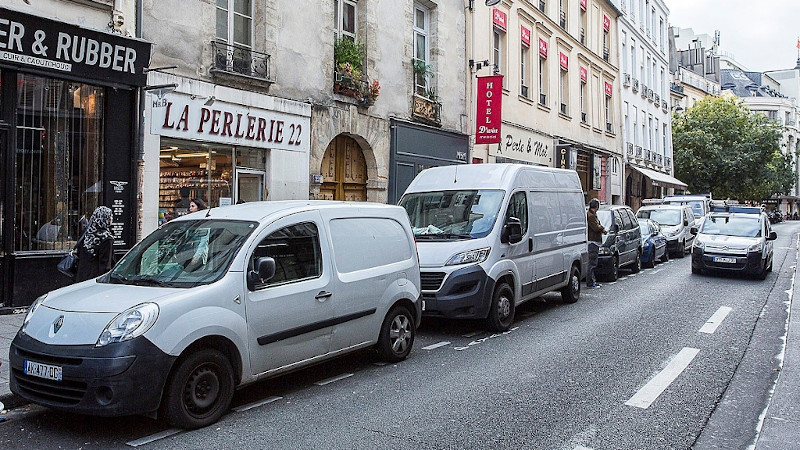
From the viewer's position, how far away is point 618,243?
15.1 metres

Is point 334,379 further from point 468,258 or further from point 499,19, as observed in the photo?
point 499,19

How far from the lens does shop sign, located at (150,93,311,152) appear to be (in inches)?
430

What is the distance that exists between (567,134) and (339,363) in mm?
22899

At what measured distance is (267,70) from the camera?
1284cm

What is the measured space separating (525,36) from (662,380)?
19.4 meters

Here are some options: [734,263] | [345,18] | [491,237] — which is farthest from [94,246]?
[734,263]

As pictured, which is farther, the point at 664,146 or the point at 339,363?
the point at 664,146

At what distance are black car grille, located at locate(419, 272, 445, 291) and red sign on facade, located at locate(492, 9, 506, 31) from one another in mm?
14925

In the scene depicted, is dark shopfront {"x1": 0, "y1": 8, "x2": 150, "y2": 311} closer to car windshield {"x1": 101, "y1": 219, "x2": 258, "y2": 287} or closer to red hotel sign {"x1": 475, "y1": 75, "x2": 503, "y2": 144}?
car windshield {"x1": 101, "y1": 219, "x2": 258, "y2": 287}

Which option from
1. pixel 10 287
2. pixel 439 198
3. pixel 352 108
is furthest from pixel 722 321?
pixel 10 287

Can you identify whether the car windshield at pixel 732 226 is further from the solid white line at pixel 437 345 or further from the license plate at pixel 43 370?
the license plate at pixel 43 370

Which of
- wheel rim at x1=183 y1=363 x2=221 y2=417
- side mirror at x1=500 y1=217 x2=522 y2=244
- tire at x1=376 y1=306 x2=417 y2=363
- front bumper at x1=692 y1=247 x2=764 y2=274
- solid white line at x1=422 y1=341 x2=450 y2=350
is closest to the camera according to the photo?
wheel rim at x1=183 y1=363 x2=221 y2=417

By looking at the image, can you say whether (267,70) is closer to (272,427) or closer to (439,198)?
(439,198)

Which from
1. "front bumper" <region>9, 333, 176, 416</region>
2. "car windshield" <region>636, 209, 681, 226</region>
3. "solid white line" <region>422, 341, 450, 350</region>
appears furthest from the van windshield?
"car windshield" <region>636, 209, 681, 226</region>
